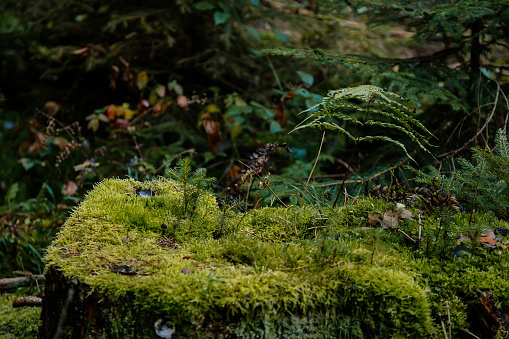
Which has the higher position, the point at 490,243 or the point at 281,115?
the point at 490,243

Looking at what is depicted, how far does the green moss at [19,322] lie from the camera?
2.42 meters

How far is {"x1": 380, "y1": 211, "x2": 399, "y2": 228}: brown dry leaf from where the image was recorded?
2104mm

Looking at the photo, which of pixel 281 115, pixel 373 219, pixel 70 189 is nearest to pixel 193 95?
pixel 281 115

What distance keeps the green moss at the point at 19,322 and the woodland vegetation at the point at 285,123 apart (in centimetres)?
1

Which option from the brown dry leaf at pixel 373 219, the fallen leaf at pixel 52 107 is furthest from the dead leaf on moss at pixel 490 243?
the fallen leaf at pixel 52 107

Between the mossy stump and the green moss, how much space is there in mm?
696

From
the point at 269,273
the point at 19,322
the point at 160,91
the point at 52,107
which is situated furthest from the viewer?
the point at 52,107

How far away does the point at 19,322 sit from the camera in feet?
8.24

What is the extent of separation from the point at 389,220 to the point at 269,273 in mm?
794

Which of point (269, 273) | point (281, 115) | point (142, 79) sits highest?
point (269, 273)

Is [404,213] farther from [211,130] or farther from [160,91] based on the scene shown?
[160,91]

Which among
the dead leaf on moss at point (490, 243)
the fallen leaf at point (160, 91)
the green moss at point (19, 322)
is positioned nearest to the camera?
the dead leaf on moss at point (490, 243)

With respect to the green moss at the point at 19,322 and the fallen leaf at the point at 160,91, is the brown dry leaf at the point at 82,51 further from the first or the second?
the green moss at the point at 19,322

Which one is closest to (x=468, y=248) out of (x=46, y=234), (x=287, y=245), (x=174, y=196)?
(x=287, y=245)
